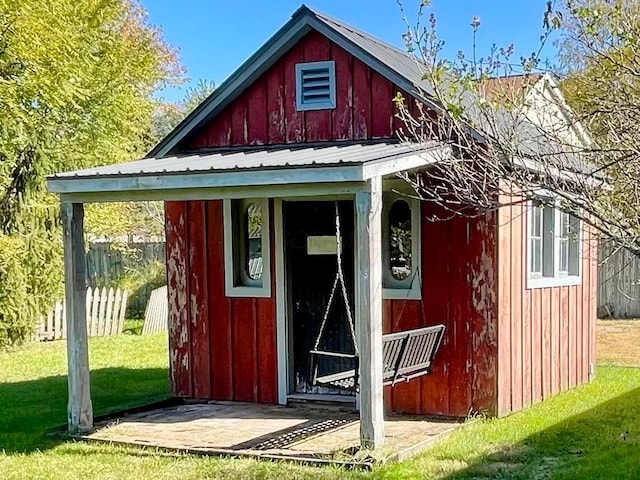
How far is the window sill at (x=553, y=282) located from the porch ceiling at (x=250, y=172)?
88.8 inches

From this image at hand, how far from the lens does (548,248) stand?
945 cm

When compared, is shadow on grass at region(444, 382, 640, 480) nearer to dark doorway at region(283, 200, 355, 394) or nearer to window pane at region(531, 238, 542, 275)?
window pane at region(531, 238, 542, 275)

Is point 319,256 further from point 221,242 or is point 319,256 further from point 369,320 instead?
point 369,320

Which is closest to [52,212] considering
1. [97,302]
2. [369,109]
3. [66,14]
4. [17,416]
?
[97,302]

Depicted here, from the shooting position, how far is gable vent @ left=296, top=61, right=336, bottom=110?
28.8ft

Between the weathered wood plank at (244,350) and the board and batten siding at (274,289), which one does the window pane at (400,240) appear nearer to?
the board and batten siding at (274,289)

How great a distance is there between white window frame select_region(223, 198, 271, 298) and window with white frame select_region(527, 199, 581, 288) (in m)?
2.79

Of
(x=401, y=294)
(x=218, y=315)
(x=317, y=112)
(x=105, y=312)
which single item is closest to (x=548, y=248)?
(x=401, y=294)

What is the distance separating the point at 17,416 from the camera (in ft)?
28.8

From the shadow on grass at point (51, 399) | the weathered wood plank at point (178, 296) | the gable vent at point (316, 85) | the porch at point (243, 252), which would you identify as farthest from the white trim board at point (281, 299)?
the shadow on grass at point (51, 399)

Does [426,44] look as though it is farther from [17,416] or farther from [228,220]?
[17,416]

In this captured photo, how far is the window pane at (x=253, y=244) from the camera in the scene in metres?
9.27

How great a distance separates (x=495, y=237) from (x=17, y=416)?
17.4 ft

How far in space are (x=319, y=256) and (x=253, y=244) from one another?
0.81 meters
